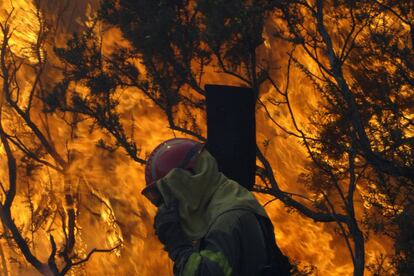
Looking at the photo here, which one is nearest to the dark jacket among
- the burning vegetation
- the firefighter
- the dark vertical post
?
the firefighter

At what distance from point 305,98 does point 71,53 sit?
13.0 ft

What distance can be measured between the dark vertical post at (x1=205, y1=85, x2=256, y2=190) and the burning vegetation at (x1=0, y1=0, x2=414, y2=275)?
323cm

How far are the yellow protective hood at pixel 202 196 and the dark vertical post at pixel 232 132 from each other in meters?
0.26

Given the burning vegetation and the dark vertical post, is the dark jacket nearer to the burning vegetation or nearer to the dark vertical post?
the dark vertical post

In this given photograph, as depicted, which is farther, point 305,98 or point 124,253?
point 124,253

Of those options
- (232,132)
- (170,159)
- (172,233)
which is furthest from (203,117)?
(172,233)

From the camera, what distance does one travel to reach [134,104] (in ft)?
39.9

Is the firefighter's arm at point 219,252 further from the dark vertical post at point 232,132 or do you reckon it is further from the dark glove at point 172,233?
the dark vertical post at point 232,132

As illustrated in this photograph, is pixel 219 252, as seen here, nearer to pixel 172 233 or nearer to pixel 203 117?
pixel 172 233

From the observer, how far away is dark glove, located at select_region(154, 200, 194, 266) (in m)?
2.13

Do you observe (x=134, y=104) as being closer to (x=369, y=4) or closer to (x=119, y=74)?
(x=119, y=74)

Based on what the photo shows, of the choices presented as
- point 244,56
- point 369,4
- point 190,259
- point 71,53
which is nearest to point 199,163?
point 190,259

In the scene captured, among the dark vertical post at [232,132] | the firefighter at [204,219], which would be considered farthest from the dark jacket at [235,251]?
the dark vertical post at [232,132]

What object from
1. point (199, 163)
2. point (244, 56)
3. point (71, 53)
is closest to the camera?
point (199, 163)
